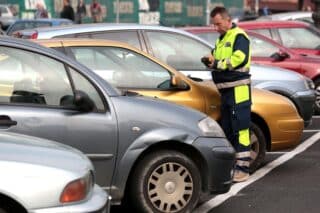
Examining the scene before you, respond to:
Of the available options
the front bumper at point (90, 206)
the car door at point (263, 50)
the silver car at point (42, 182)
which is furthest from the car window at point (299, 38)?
the silver car at point (42, 182)

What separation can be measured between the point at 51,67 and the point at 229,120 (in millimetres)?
2417

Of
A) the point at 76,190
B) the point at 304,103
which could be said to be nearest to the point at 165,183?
the point at 76,190

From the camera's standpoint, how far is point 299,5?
49531mm

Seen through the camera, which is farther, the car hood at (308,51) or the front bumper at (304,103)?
the car hood at (308,51)

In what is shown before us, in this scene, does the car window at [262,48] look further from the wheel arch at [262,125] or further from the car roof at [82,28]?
the wheel arch at [262,125]

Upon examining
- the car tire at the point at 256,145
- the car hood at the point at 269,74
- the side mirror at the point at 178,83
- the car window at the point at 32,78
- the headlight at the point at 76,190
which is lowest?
the car tire at the point at 256,145

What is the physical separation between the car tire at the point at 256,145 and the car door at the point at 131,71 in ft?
3.57

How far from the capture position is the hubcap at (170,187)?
5.98m

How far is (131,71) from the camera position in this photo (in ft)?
23.3

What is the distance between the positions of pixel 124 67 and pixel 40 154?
2954mm

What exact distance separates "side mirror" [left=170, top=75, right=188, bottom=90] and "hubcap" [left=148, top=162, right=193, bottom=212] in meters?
1.32

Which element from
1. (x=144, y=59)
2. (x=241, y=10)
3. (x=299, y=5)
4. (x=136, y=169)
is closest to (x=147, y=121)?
(x=136, y=169)

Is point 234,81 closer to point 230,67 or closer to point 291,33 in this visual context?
point 230,67

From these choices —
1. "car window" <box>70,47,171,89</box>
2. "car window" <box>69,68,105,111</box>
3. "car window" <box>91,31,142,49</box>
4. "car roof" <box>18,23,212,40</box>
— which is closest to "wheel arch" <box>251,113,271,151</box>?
"car window" <box>70,47,171,89</box>
